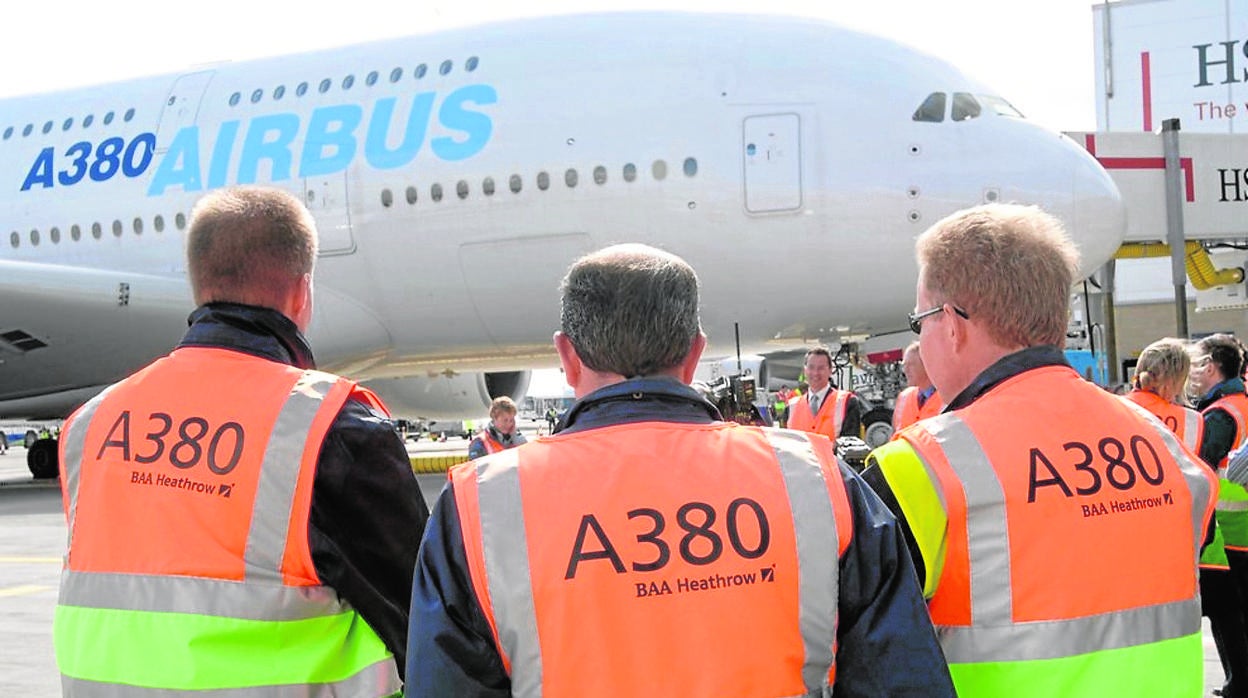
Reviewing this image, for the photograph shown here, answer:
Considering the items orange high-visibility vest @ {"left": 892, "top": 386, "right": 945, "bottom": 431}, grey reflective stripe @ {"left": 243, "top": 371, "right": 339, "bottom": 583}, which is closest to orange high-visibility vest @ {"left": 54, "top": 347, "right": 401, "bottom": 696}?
grey reflective stripe @ {"left": 243, "top": 371, "right": 339, "bottom": 583}

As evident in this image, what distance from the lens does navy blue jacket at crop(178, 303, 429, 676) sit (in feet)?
6.40

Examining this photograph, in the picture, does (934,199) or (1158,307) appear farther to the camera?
(1158,307)

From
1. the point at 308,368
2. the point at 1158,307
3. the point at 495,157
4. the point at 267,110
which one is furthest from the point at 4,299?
the point at 1158,307

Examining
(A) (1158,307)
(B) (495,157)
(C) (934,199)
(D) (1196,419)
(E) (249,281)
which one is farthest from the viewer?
(A) (1158,307)

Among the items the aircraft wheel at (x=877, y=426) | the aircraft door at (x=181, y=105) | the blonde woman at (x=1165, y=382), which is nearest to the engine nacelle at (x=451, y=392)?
the aircraft door at (x=181, y=105)

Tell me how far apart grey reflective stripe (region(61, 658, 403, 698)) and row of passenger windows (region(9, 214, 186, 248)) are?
9.97 metres

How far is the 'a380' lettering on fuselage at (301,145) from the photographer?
10484mm

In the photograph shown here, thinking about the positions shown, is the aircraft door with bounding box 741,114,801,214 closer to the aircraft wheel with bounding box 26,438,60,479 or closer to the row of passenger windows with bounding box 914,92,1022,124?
the row of passenger windows with bounding box 914,92,1022,124

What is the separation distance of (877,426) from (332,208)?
16.9ft

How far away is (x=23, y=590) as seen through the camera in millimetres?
6473

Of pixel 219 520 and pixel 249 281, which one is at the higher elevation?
pixel 249 281

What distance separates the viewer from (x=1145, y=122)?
3641cm

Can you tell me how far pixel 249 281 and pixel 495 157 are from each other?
833cm

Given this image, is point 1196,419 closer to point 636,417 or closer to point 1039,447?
point 1039,447
